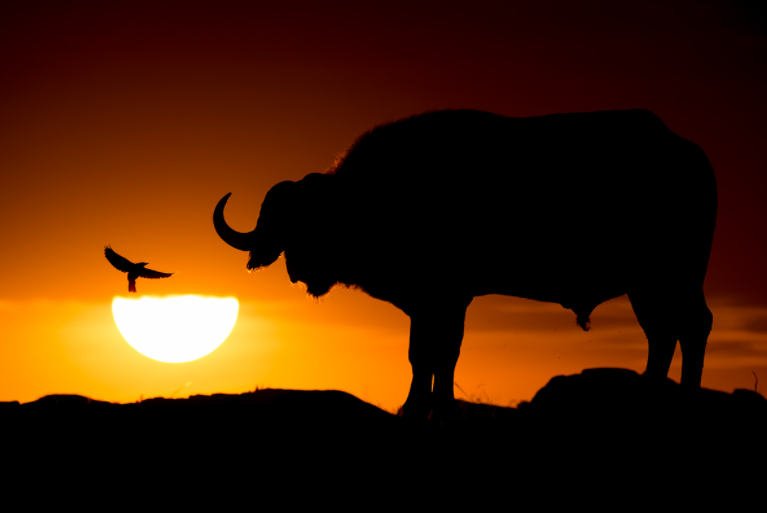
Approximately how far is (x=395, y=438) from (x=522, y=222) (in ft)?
12.9

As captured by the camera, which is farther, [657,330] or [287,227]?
[287,227]

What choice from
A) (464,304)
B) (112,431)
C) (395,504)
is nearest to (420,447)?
(395,504)

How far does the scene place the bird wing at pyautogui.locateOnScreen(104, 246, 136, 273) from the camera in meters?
8.09

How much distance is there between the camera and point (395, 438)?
486 cm

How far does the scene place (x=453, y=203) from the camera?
26.3 ft

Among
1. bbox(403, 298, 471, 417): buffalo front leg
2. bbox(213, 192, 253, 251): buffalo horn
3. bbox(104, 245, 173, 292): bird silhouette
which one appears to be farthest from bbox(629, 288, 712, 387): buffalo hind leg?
bbox(104, 245, 173, 292): bird silhouette

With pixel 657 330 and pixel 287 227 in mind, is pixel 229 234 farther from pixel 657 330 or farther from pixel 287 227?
pixel 657 330

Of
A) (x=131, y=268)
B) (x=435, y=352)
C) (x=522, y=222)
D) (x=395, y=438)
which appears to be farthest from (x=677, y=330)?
(x=131, y=268)

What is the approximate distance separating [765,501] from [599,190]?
4.54 metres

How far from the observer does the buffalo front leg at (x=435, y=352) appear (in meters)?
7.46

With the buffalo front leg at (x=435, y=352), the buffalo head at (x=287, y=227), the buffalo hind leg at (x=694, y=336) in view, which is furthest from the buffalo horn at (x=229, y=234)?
the buffalo hind leg at (x=694, y=336)

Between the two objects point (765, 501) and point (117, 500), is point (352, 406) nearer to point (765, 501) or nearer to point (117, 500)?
point (117, 500)

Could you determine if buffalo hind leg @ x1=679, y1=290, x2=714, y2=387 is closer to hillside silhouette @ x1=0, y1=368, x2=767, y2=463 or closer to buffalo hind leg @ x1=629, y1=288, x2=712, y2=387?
buffalo hind leg @ x1=629, y1=288, x2=712, y2=387

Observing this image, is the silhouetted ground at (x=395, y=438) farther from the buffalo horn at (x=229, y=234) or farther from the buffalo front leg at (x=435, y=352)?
the buffalo horn at (x=229, y=234)
